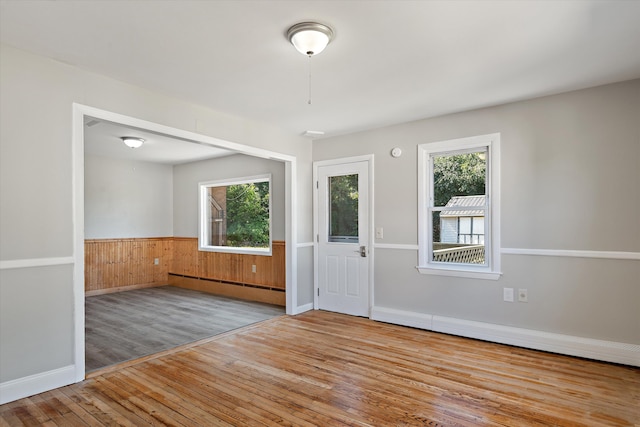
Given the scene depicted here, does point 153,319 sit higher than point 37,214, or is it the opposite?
point 37,214

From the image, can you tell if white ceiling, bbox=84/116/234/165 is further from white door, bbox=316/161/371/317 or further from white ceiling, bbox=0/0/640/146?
white ceiling, bbox=0/0/640/146

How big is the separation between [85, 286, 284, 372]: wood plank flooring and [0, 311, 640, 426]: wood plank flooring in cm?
41

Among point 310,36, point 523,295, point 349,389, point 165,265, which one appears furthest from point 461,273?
point 165,265

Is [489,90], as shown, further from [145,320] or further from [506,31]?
[145,320]

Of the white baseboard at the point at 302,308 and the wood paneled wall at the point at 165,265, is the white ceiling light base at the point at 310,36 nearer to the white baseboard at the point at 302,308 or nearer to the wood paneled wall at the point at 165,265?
the white baseboard at the point at 302,308

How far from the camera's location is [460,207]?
4160 mm

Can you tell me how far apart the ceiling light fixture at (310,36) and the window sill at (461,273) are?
9.40 ft

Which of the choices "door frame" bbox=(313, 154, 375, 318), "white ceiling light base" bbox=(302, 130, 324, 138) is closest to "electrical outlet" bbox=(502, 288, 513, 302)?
"door frame" bbox=(313, 154, 375, 318)

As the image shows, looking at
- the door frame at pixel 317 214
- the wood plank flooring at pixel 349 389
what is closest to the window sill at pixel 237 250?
the door frame at pixel 317 214

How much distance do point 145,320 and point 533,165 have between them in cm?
495

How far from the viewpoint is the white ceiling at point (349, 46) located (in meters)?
2.16

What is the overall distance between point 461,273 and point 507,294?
50 cm

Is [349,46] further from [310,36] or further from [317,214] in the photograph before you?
[317,214]

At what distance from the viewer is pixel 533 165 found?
3.66 meters
